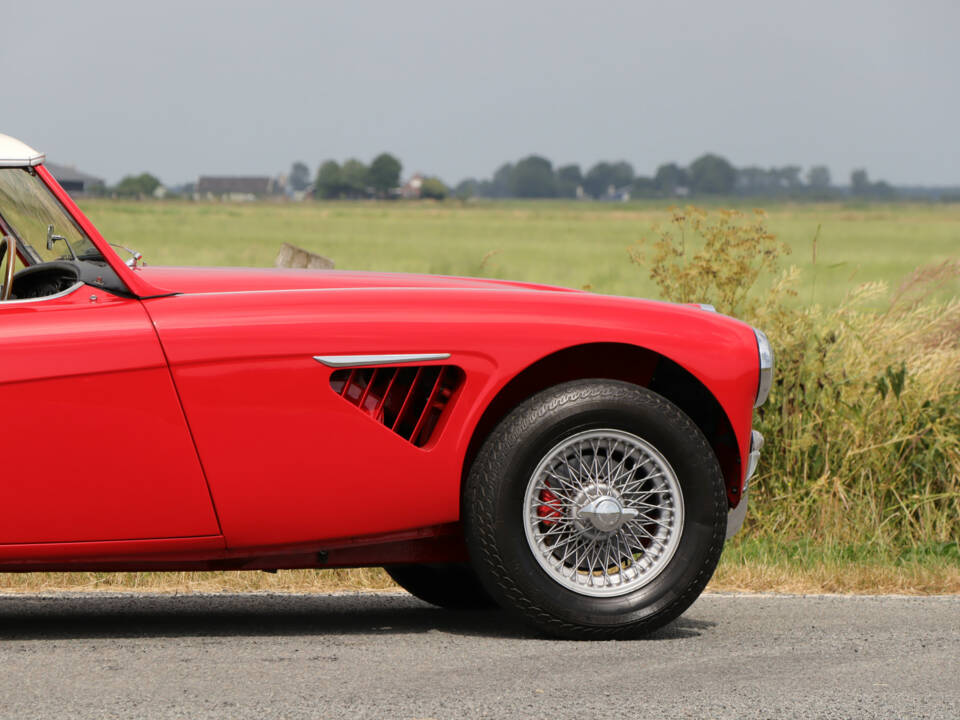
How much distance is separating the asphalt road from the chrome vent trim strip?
88 cm

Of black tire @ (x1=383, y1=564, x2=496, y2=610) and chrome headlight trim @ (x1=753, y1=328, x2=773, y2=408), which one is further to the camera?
black tire @ (x1=383, y1=564, x2=496, y2=610)

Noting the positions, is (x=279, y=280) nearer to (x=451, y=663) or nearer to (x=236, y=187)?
(x=451, y=663)

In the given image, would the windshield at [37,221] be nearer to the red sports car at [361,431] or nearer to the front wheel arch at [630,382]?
the red sports car at [361,431]

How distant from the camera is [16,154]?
13.9ft

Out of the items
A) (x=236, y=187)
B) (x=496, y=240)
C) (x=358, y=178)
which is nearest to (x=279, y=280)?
(x=496, y=240)

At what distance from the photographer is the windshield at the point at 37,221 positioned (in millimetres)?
4344

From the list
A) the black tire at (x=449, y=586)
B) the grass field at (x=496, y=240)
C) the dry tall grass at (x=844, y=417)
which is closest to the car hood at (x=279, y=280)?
the black tire at (x=449, y=586)

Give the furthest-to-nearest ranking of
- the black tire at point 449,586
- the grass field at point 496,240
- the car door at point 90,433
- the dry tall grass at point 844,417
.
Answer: the grass field at point 496,240 → the dry tall grass at point 844,417 → the black tire at point 449,586 → the car door at point 90,433

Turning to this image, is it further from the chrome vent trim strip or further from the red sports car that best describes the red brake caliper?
the chrome vent trim strip

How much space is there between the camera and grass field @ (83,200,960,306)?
38.4m

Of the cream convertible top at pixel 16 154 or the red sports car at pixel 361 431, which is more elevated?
the cream convertible top at pixel 16 154

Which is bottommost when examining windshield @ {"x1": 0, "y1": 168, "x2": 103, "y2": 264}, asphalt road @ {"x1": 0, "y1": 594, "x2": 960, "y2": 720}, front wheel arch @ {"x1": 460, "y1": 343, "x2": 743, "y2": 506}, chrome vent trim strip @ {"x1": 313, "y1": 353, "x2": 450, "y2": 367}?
asphalt road @ {"x1": 0, "y1": 594, "x2": 960, "y2": 720}

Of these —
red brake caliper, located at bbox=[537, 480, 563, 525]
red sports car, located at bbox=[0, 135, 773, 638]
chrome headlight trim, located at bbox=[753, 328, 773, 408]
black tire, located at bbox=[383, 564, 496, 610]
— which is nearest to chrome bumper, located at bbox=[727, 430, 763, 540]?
red sports car, located at bbox=[0, 135, 773, 638]

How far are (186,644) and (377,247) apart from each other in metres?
48.6
